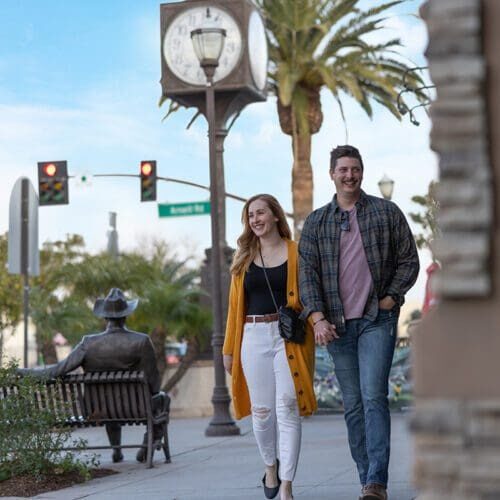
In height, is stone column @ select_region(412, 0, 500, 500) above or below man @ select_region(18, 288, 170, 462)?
above

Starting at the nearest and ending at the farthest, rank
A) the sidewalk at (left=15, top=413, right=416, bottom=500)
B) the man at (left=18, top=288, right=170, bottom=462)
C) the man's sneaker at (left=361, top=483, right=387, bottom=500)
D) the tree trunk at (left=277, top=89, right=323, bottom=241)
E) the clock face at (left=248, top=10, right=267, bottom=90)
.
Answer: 1. the man's sneaker at (left=361, top=483, right=387, bottom=500)
2. the sidewalk at (left=15, top=413, right=416, bottom=500)
3. the man at (left=18, top=288, right=170, bottom=462)
4. the clock face at (left=248, top=10, right=267, bottom=90)
5. the tree trunk at (left=277, top=89, right=323, bottom=241)

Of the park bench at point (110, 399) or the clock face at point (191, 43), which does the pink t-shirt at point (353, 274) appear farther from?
the clock face at point (191, 43)

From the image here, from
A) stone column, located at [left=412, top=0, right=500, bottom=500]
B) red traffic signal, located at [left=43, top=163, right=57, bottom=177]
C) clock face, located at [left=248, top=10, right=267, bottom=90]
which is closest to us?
stone column, located at [left=412, top=0, right=500, bottom=500]

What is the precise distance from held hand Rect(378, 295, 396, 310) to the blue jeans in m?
0.04

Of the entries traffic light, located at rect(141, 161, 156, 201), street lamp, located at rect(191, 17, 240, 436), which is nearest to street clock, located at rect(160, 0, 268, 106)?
street lamp, located at rect(191, 17, 240, 436)

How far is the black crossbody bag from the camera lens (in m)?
7.61

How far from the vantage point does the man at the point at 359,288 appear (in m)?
7.39

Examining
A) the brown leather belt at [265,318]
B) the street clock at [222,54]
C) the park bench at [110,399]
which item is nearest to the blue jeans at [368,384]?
the brown leather belt at [265,318]

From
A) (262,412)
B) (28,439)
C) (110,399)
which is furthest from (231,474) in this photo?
(262,412)

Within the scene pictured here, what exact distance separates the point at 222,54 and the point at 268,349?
10.7 meters

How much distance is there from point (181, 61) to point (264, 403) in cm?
1181

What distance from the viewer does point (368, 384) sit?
739cm

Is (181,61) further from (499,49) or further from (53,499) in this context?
(499,49)

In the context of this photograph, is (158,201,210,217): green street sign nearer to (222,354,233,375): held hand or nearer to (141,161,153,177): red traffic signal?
(141,161,153,177): red traffic signal
